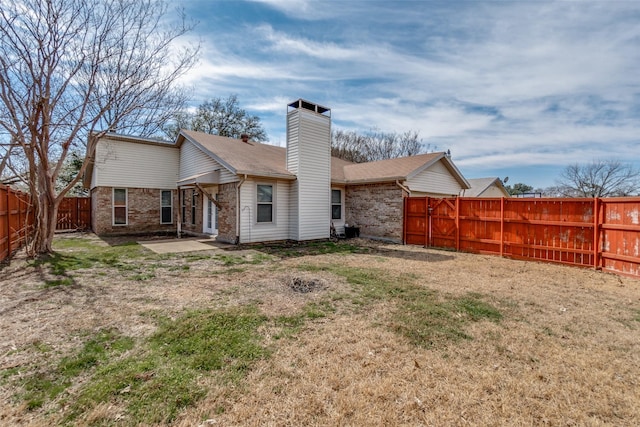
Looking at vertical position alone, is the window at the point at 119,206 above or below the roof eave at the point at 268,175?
below

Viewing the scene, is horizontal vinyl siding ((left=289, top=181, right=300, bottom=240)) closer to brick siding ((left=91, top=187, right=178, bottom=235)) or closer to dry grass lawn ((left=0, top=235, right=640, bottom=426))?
dry grass lawn ((left=0, top=235, right=640, bottom=426))

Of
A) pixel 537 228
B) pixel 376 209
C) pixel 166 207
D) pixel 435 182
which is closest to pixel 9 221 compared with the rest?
pixel 166 207

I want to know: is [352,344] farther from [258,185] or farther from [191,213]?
[191,213]

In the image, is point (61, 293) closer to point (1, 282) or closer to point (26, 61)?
point (1, 282)

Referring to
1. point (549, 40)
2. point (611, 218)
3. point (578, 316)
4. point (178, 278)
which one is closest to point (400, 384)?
point (578, 316)

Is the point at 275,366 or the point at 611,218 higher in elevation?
the point at 611,218

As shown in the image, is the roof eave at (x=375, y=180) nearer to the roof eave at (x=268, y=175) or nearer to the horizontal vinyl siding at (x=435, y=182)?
the horizontal vinyl siding at (x=435, y=182)

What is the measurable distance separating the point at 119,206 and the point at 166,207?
204 centimetres

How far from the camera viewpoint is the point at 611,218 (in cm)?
739

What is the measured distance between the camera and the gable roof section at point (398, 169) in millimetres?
12484

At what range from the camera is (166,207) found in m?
15.7

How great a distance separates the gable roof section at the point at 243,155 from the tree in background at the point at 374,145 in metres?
17.7

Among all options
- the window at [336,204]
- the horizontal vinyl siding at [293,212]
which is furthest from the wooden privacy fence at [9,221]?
the window at [336,204]

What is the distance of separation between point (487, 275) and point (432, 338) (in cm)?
430
